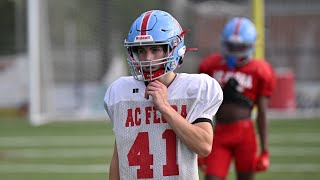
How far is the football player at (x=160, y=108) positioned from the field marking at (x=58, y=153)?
24.9ft

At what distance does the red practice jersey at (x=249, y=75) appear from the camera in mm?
6445

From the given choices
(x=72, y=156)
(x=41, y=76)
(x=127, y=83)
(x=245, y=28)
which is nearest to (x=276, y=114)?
(x=41, y=76)

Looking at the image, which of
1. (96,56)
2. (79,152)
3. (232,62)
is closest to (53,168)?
(79,152)

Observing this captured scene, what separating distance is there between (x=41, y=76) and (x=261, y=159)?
1021 centimetres

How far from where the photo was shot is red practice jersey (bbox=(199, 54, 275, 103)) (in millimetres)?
6445

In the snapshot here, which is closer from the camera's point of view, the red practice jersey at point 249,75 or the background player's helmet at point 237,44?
the red practice jersey at point 249,75

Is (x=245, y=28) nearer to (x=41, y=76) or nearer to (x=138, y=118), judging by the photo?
(x=138, y=118)

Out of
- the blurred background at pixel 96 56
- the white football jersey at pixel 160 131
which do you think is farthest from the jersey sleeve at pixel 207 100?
the blurred background at pixel 96 56

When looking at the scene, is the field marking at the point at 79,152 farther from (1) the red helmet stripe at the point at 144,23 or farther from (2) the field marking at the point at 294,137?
(1) the red helmet stripe at the point at 144,23

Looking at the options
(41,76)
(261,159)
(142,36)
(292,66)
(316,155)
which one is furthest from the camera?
(292,66)

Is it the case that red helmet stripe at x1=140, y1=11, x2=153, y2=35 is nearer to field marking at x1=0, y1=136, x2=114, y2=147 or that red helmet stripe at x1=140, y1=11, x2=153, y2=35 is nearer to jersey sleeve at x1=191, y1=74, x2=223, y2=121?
jersey sleeve at x1=191, y1=74, x2=223, y2=121

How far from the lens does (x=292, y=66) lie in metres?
17.5

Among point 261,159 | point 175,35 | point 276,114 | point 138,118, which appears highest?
point 175,35

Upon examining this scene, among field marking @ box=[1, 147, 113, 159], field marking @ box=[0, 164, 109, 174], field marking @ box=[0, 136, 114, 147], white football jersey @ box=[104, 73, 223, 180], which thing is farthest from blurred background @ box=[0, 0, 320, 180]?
white football jersey @ box=[104, 73, 223, 180]
